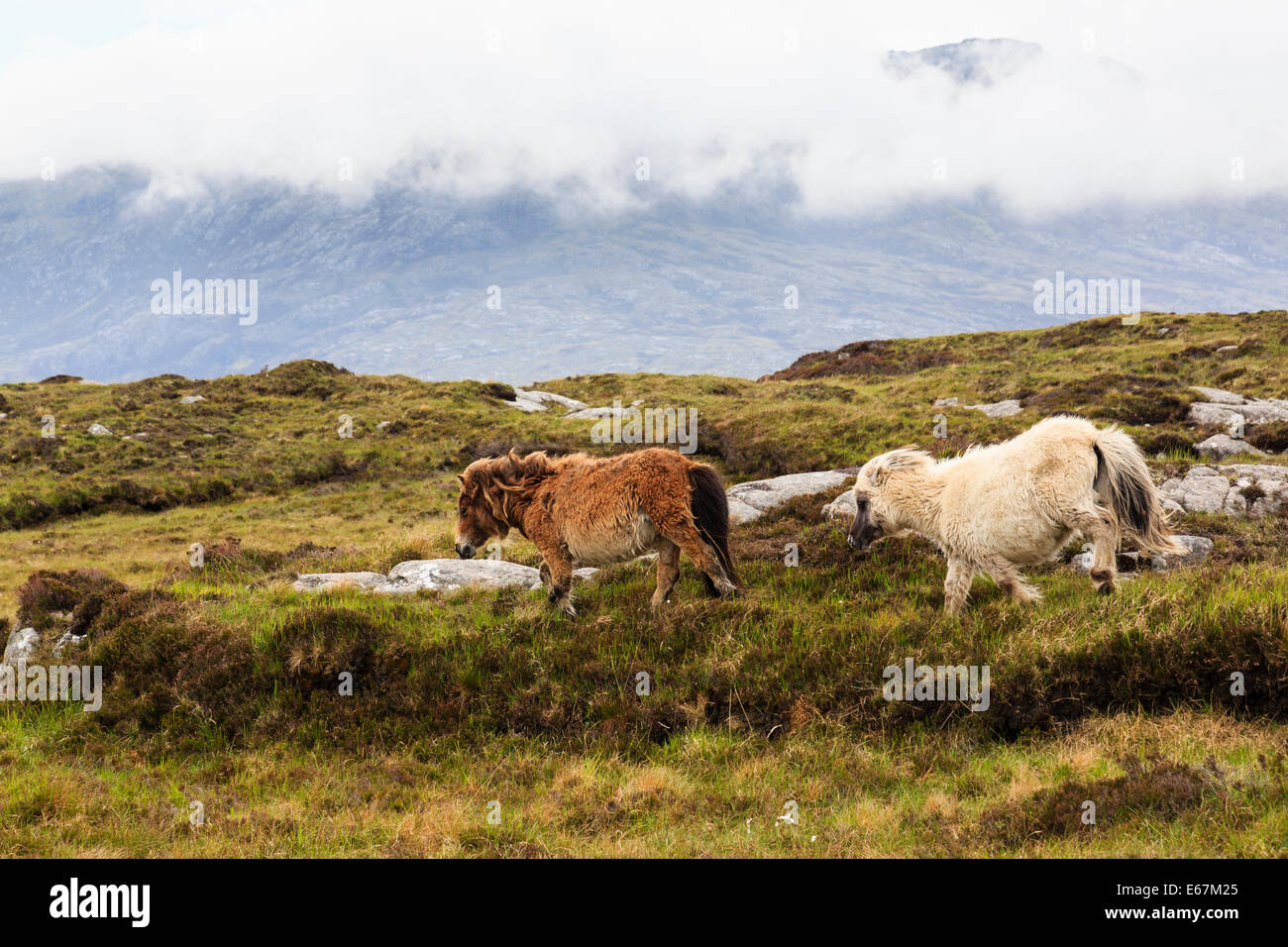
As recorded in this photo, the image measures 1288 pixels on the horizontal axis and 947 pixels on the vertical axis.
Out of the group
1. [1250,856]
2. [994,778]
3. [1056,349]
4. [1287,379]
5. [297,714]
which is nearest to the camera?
[1250,856]

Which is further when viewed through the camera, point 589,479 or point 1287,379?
point 1287,379

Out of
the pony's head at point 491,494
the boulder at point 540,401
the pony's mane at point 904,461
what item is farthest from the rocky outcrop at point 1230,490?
the boulder at point 540,401

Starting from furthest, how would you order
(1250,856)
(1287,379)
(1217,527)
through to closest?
(1287,379) < (1217,527) < (1250,856)

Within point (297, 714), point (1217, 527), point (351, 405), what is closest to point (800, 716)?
point (297, 714)

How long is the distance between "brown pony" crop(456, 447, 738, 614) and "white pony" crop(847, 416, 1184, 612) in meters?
2.75

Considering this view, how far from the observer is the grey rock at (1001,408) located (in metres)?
28.4

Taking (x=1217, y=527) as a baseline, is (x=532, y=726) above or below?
below

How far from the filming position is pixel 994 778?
6.60m

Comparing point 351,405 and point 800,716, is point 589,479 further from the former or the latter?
point 351,405

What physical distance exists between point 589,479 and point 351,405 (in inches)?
1553

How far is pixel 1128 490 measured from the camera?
8.88 m

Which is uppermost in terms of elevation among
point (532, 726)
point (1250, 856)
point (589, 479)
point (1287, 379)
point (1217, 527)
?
point (1287, 379)

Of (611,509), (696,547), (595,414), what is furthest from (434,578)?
(595,414)

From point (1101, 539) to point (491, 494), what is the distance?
7404mm
